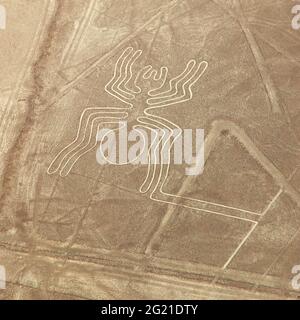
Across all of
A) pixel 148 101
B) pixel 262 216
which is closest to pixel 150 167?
pixel 148 101

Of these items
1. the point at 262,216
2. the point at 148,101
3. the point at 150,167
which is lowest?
the point at 262,216

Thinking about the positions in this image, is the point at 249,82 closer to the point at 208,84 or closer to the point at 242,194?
the point at 208,84

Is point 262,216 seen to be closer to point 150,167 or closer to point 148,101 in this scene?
point 150,167

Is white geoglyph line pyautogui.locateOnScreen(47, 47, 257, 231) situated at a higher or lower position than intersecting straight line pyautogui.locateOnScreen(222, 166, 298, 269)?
higher

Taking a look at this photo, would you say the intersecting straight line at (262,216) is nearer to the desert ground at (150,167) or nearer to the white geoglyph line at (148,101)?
the desert ground at (150,167)

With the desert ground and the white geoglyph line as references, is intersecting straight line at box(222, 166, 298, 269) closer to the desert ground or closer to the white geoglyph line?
the desert ground

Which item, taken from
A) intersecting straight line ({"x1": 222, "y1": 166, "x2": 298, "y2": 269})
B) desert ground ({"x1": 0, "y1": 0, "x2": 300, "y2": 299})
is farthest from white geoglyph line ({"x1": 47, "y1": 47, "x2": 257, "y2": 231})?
intersecting straight line ({"x1": 222, "y1": 166, "x2": 298, "y2": 269})

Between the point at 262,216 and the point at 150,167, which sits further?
the point at 150,167

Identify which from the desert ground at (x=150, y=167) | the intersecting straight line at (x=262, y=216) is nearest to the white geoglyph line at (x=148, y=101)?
the desert ground at (x=150, y=167)
